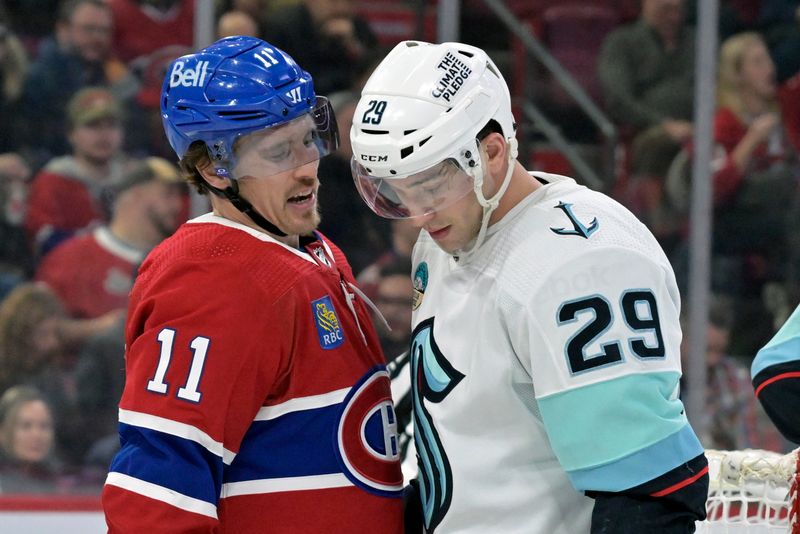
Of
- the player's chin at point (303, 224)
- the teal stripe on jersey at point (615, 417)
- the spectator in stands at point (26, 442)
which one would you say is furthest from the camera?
the spectator in stands at point (26, 442)

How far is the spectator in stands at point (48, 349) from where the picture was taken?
3678 millimetres

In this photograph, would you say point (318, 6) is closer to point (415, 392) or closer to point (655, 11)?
point (655, 11)

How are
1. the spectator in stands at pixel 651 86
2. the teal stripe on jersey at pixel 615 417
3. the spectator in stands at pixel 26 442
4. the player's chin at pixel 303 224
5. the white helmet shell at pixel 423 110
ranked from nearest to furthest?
1. the teal stripe on jersey at pixel 615 417
2. the white helmet shell at pixel 423 110
3. the player's chin at pixel 303 224
4. the spectator in stands at pixel 26 442
5. the spectator in stands at pixel 651 86

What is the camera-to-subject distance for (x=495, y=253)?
1.50 metres

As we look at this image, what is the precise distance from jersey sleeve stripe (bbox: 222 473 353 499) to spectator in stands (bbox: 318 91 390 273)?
86.6 inches

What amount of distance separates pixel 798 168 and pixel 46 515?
264 cm

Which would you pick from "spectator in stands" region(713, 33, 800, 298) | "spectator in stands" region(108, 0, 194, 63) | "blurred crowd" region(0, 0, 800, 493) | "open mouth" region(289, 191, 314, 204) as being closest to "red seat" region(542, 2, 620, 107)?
"blurred crowd" region(0, 0, 800, 493)

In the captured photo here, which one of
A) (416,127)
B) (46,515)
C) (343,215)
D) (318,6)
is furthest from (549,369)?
(318,6)

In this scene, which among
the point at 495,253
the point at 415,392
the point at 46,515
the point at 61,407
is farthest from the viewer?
the point at 61,407

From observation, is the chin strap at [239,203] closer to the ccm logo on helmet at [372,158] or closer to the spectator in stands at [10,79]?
the ccm logo on helmet at [372,158]

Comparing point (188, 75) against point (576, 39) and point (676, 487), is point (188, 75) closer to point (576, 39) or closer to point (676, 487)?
point (676, 487)

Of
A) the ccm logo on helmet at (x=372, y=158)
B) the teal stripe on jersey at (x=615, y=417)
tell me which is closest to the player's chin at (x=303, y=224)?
the ccm logo on helmet at (x=372, y=158)

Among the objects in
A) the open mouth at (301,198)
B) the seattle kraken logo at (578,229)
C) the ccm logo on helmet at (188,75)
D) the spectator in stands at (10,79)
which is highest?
the ccm logo on helmet at (188,75)

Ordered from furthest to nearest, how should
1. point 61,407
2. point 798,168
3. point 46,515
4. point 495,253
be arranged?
1. point 798,168
2. point 61,407
3. point 46,515
4. point 495,253
